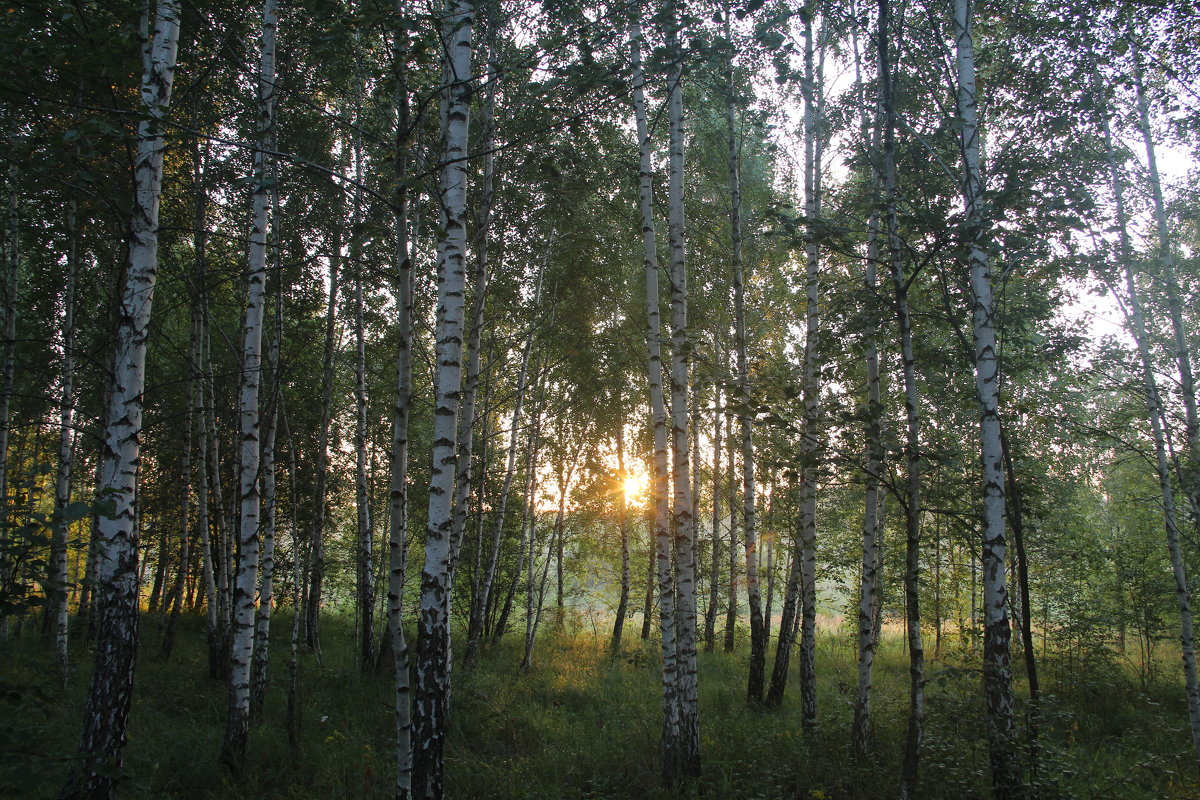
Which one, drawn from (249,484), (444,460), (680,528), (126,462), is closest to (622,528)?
(680,528)

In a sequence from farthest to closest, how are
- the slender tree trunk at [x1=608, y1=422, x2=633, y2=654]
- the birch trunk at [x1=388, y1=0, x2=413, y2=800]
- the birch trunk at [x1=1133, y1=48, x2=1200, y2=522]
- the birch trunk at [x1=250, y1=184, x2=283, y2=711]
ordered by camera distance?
the slender tree trunk at [x1=608, y1=422, x2=633, y2=654] → the birch trunk at [x1=1133, y1=48, x2=1200, y2=522] → the birch trunk at [x1=250, y1=184, x2=283, y2=711] → the birch trunk at [x1=388, y1=0, x2=413, y2=800]

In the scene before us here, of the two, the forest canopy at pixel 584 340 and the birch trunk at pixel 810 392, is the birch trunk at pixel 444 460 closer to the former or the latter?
the forest canopy at pixel 584 340

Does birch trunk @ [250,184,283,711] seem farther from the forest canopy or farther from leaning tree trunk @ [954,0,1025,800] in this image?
leaning tree trunk @ [954,0,1025,800]

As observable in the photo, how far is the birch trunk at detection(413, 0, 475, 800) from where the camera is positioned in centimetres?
462

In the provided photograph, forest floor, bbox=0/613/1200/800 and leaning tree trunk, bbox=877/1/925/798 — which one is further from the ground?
leaning tree trunk, bbox=877/1/925/798

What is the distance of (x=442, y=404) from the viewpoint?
4898mm

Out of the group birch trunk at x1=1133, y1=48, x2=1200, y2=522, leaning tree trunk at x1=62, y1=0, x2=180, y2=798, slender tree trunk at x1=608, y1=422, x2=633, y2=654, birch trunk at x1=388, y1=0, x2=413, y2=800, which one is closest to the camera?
leaning tree trunk at x1=62, y1=0, x2=180, y2=798

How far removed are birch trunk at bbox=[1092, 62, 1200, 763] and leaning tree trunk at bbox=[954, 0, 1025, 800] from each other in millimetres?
2038

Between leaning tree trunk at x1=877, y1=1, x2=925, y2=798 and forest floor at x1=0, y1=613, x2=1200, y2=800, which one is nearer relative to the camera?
leaning tree trunk at x1=877, y1=1, x2=925, y2=798

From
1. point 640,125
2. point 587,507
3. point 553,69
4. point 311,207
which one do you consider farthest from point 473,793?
point 587,507

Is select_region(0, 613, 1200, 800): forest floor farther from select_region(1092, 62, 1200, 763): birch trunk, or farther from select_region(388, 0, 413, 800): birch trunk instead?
select_region(388, 0, 413, 800): birch trunk

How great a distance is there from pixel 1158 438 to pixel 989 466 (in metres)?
6.53

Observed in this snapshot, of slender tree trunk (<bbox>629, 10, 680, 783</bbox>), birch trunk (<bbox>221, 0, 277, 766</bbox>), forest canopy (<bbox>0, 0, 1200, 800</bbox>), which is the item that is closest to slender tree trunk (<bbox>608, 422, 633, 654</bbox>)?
forest canopy (<bbox>0, 0, 1200, 800</bbox>)

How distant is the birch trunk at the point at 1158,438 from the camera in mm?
8655
